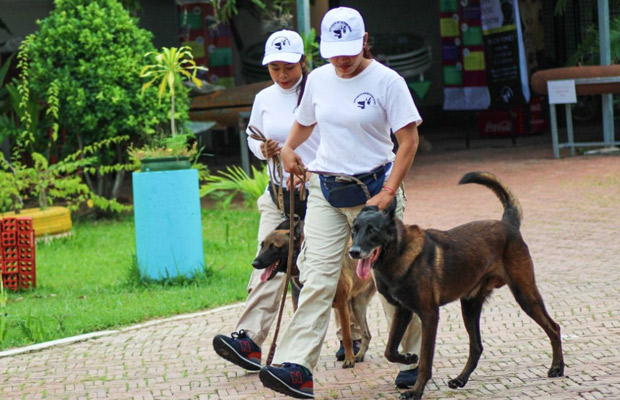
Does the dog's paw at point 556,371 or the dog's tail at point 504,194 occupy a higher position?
the dog's tail at point 504,194

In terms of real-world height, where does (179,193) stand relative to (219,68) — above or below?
below

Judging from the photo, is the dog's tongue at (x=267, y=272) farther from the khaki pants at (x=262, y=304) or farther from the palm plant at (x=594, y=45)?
the palm plant at (x=594, y=45)

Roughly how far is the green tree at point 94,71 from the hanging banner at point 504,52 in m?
8.25

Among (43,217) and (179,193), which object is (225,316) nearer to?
(179,193)

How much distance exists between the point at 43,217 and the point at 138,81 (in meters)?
2.04

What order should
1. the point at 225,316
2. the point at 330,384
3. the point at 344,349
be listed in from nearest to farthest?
the point at 330,384 < the point at 344,349 < the point at 225,316

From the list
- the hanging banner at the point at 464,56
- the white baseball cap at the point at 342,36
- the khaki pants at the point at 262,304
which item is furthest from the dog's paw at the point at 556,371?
the hanging banner at the point at 464,56

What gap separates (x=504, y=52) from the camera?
18953mm

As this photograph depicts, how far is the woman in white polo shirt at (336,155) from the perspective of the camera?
5.11 metres

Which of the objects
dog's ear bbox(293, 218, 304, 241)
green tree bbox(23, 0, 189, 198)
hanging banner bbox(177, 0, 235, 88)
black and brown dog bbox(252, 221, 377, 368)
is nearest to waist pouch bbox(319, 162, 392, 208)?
black and brown dog bbox(252, 221, 377, 368)

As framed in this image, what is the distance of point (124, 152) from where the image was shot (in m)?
12.8

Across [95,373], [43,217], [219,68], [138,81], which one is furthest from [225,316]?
[219,68]

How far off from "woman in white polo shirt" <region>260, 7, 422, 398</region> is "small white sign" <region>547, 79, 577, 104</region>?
35.1ft

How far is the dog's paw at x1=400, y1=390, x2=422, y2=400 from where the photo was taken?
526 cm
